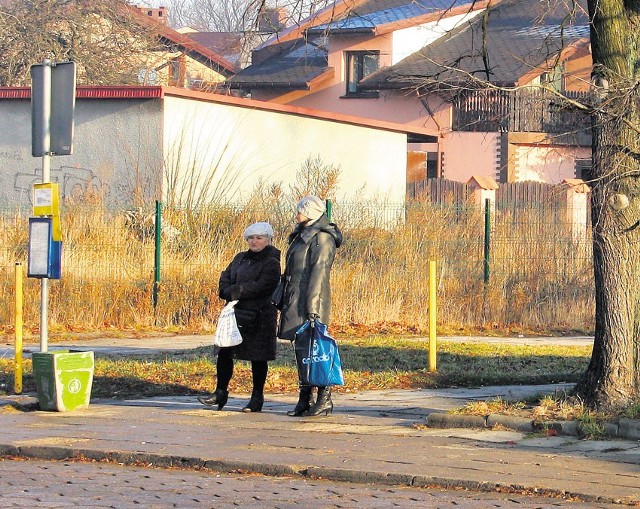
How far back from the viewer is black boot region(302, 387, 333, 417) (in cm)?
1074

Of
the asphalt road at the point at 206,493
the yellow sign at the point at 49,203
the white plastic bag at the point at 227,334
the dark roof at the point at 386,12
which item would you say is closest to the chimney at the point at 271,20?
the yellow sign at the point at 49,203

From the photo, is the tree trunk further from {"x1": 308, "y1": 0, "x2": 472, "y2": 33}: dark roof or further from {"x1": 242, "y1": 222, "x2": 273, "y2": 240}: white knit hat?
{"x1": 308, "y1": 0, "x2": 472, "y2": 33}: dark roof

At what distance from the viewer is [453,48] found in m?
45.5

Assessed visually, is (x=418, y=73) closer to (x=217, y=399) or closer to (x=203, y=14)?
(x=217, y=399)

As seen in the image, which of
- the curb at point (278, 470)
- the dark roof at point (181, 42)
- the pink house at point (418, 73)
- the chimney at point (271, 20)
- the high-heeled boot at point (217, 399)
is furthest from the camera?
the pink house at point (418, 73)

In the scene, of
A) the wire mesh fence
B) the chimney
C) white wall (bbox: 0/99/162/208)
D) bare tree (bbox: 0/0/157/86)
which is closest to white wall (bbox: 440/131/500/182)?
bare tree (bbox: 0/0/157/86)

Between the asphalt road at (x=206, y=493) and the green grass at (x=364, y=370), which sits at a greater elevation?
the green grass at (x=364, y=370)

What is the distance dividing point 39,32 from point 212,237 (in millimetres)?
21105

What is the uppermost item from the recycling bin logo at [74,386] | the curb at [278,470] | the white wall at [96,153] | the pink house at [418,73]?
the pink house at [418,73]

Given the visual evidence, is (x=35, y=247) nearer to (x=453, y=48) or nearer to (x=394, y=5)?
(x=453, y=48)

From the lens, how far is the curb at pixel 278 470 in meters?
7.68

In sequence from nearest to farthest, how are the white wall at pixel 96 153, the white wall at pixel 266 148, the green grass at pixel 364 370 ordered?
the green grass at pixel 364 370 → the white wall at pixel 96 153 → the white wall at pixel 266 148

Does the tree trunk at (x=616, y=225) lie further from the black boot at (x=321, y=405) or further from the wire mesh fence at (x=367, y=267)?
the wire mesh fence at (x=367, y=267)

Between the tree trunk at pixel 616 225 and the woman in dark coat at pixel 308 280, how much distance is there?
2.32 m
